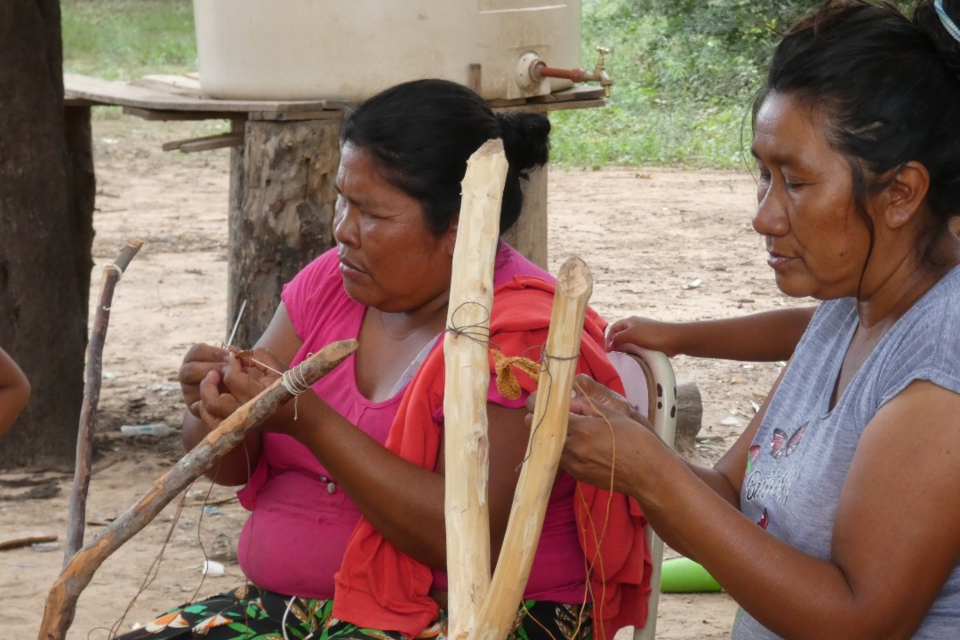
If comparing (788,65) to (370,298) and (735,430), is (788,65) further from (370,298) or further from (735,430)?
(735,430)

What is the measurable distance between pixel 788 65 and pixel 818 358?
1.66 feet

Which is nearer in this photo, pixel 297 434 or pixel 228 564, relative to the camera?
pixel 297 434

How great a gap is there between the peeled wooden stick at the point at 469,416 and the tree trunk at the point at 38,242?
371 centimetres

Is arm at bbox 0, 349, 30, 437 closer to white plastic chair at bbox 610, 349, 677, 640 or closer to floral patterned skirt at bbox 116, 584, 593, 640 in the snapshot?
floral patterned skirt at bbox 116, 584, 593, 640

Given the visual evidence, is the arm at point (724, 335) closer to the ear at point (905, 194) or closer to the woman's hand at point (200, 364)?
the ear at point (905, 194)

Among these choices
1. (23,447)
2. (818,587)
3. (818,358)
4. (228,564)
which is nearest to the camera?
(818,587)

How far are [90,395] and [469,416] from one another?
4.01ft

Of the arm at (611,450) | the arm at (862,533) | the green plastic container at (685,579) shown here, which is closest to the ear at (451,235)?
the arm at (611,450)

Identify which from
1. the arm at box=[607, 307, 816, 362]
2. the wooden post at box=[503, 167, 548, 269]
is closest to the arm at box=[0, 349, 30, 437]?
the arm at box=[607, 307, 816, 362]

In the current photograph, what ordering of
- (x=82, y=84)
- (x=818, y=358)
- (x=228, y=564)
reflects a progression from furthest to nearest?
1. (x=82, y=84)
2. (x=228, y=564)
3. (x=818, y=358)

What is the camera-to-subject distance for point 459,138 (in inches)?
95.1

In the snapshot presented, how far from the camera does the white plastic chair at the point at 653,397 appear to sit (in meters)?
2.34

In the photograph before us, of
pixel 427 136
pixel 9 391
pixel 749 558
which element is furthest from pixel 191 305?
pixel 749 558

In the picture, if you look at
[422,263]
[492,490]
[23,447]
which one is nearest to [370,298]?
[422,263]
